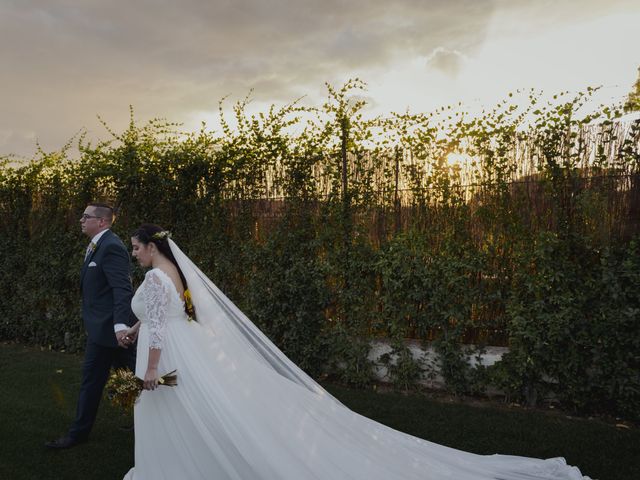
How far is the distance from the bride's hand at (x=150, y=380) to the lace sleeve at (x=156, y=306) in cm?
16

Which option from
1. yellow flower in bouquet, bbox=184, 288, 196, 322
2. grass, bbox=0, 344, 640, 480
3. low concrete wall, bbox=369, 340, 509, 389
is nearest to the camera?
yellow flower in bouquet, bbox=184, 288, 196, 322

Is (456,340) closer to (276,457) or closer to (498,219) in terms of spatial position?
(498,219)

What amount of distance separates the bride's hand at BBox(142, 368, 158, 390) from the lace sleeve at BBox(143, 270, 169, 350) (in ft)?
0.53

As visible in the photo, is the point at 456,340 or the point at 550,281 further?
the point at 456,340

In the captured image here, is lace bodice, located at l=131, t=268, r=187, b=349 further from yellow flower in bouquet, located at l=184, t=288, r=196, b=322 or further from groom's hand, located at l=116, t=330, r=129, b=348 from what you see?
groom's hand, located at l=116, t=330, r=129, b=348

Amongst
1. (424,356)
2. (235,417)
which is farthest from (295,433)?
(424,356)

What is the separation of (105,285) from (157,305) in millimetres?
1388

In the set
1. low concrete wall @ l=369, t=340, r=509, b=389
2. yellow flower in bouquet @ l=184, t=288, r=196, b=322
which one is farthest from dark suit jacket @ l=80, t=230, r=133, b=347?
low concrete wall @ l=369, t=340, r=509, b=389

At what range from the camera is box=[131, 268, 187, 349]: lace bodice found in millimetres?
3686

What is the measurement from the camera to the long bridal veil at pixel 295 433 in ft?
11.1

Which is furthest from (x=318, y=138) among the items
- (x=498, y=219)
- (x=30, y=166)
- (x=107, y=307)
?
(x=30, y=166)

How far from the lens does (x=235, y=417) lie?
11.5ft

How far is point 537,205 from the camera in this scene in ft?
19.5

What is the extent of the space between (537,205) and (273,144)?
336cm
